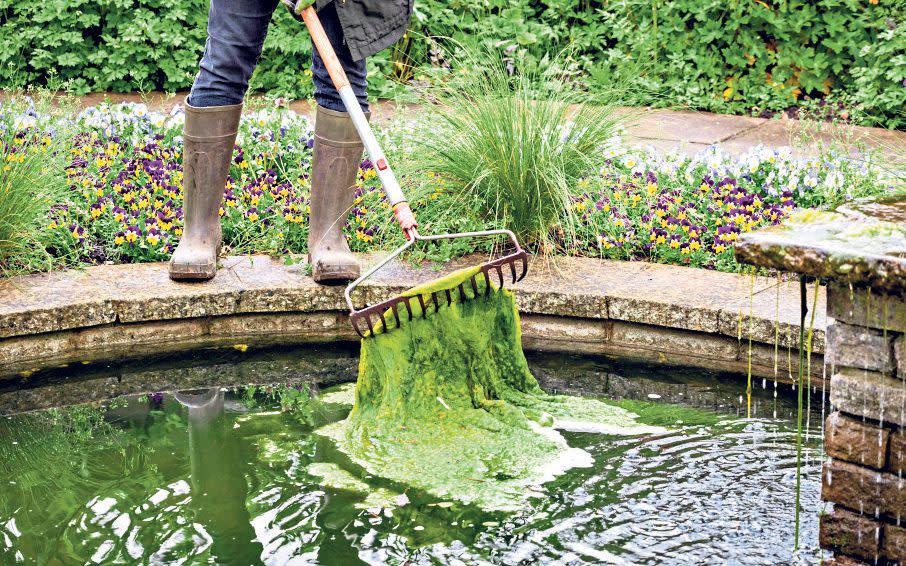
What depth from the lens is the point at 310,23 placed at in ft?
11.1

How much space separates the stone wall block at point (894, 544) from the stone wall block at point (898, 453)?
0.39 ft

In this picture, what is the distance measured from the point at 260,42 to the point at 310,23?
407 millimetres

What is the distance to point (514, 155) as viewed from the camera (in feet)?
13.2

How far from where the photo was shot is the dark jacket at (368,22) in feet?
11.8

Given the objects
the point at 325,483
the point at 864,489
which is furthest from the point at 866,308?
the point at 325,483

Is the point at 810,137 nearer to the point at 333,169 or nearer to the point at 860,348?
the point at 333,169

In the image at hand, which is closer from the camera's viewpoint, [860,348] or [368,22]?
[860,348]

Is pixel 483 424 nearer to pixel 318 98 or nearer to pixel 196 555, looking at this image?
pixel 196 555

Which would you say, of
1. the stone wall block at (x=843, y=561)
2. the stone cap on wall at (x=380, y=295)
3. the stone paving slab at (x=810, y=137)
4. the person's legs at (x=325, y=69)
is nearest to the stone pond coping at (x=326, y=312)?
the stone cap on wall at (x=380, y=295)

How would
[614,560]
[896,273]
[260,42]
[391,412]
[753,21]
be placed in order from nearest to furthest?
[896,273] → [614,560] → [391,412] → [260,42] → [753,21]

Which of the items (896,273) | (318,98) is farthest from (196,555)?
(318,98)

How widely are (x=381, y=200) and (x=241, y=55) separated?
2.89 feet

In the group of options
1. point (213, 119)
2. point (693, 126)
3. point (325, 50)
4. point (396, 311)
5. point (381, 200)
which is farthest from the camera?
point (693, 126)

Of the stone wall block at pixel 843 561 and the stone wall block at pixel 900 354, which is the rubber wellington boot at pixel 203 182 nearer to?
the stone wall block at pixel 843 561
